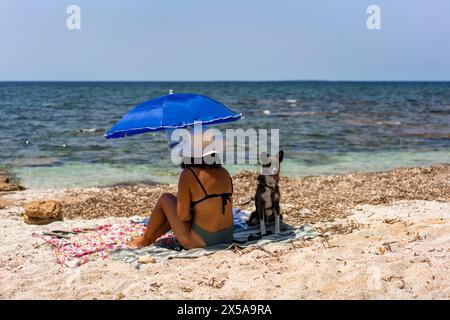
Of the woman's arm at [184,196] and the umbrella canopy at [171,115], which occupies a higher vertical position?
the umbrella canopy at [171,115]

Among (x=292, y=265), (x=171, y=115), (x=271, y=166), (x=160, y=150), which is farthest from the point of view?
(x=160, y=150)

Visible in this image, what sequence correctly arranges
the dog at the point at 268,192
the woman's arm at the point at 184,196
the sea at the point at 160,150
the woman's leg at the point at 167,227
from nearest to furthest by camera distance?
the woman's arm at the point at 184,196 < the woman's leg at the point at 167,227 < the dog at the point at 268,192 < the sea at the point at 160,150

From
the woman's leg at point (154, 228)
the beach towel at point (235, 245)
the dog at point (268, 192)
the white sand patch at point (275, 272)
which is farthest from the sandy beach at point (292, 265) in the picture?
the woman's leg at point (154, 228)

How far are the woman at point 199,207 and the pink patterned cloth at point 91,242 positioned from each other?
49 cm

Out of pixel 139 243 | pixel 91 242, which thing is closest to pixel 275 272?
pixel 139 243

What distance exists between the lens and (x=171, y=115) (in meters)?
5.72

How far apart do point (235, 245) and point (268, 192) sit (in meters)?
0.80

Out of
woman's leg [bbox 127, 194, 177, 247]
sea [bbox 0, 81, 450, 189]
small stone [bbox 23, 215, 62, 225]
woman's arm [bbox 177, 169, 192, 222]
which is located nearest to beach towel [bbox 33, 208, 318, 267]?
woman's leg [bbox 127, 194, 177, 247]

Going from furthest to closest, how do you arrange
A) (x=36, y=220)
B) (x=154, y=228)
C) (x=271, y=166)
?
(x=36, y=220), (x=154, y=228), (x=271, y=166)

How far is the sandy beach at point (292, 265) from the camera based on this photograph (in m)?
4.48

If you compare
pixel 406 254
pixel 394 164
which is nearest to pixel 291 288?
pixel 406 254

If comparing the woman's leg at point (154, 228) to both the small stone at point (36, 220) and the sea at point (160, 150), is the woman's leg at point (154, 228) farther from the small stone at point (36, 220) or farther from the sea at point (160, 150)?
the sea at point (160, 150)

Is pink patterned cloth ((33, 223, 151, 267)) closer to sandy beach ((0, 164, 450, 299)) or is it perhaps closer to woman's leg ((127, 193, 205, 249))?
sandy beach ((0, 164, 450, 299))

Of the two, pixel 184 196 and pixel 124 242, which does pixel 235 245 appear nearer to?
pixel 184 196
